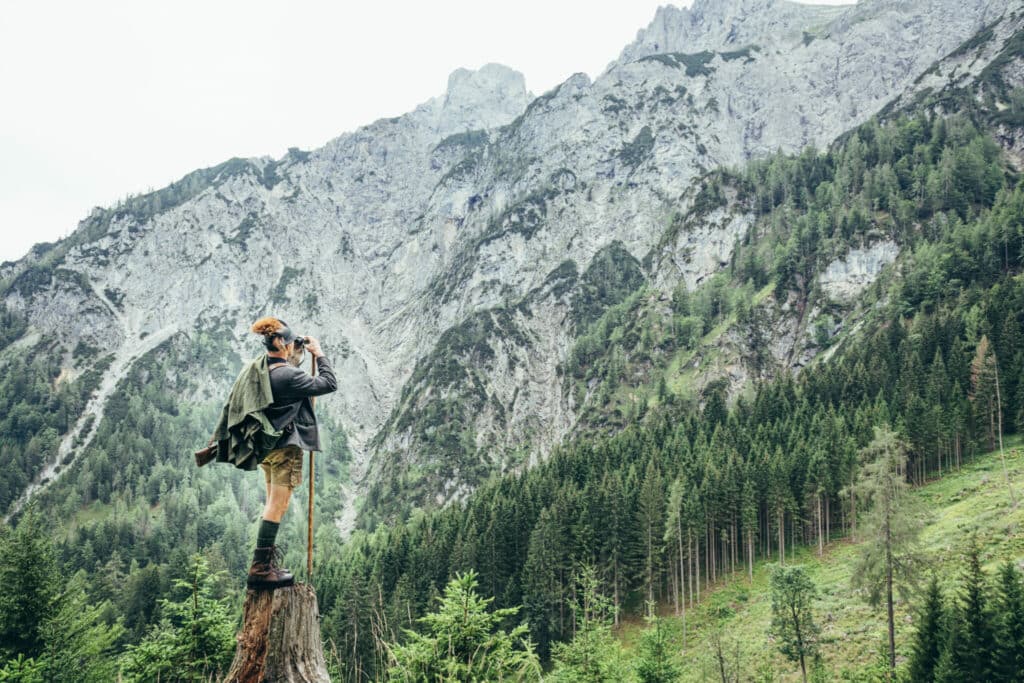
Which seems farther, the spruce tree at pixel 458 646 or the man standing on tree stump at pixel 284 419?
the spruce tree at pixel 458 646

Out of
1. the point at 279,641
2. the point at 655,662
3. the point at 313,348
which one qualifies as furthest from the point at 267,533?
the point at 655,662

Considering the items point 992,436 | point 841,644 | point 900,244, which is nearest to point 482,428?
point 900,244

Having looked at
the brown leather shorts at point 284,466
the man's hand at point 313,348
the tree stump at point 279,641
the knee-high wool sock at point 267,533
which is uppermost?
the man's hand at point 313,348

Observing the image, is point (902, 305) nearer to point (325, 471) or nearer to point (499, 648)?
point (499, 648)

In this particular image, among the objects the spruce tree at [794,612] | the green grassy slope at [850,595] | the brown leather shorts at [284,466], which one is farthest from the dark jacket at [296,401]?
the spruce tree at [794,612]

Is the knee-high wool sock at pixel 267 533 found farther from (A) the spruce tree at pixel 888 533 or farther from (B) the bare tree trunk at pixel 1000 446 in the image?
(B) the bare tree trunk at pixel 1000 446

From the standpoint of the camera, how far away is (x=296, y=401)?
25.4 ft

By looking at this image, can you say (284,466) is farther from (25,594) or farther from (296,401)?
(25,594)

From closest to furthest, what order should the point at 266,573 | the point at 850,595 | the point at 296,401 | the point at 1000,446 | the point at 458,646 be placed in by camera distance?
the point at 266,573 → the point at 296,401 → the point at 458,646 → the point at 850,595 → the point at 1000,446

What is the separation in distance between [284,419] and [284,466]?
2.34ft

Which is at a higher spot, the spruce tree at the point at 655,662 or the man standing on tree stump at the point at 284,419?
the man standing on tree stump at the point at 284,419

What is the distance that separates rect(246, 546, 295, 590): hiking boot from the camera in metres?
7.15

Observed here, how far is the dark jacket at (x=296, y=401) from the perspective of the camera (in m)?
7.56

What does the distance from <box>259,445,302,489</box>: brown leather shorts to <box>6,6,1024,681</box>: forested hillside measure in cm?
223
